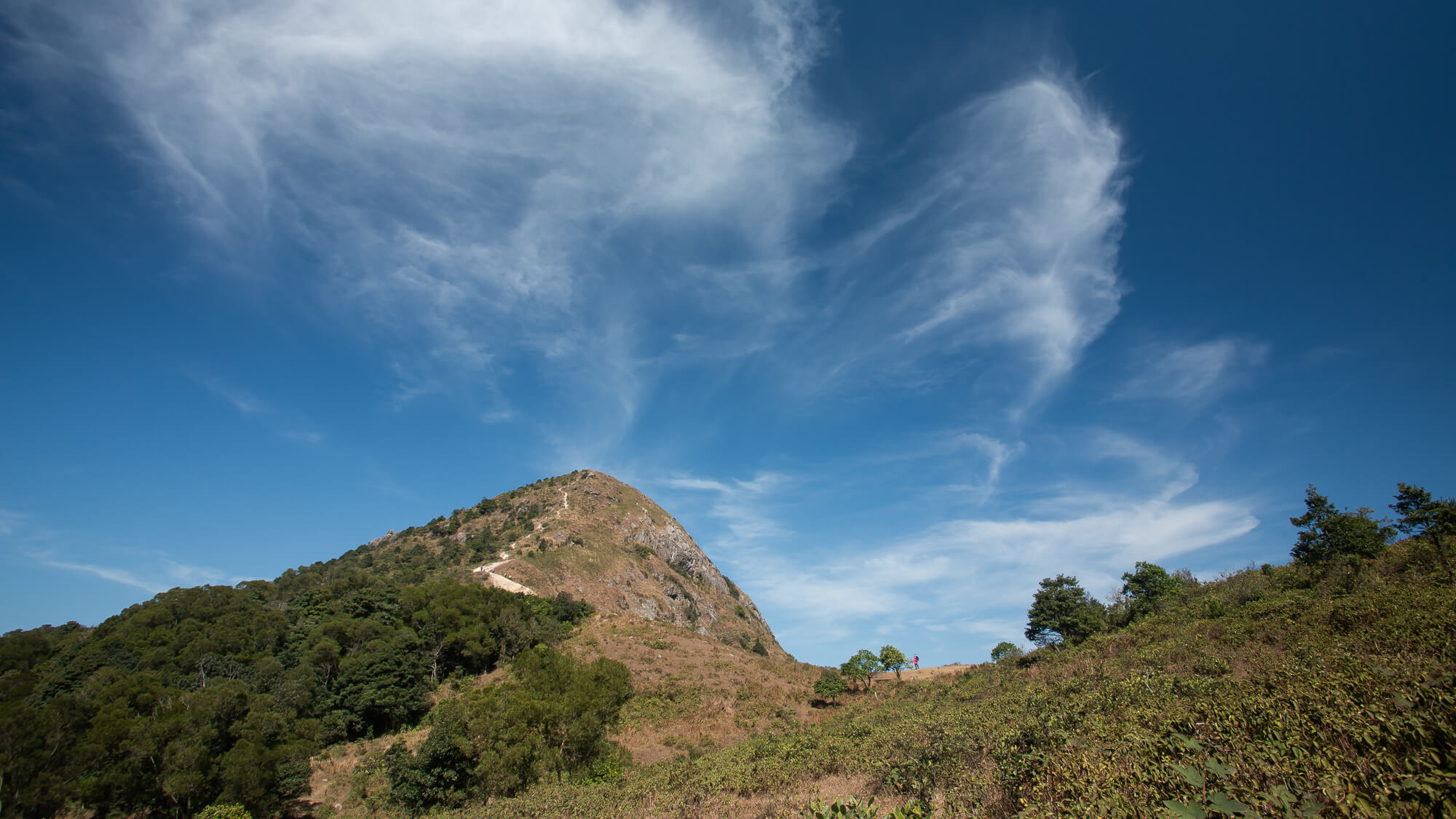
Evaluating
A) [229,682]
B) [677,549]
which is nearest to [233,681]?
→ [229,682]

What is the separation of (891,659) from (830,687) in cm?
781

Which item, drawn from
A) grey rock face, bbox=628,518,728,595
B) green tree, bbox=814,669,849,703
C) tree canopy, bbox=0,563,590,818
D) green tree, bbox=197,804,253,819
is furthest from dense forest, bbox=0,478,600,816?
grey rock face, bbox=628,518,728,595

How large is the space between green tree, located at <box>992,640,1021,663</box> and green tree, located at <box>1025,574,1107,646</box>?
7.02 ft

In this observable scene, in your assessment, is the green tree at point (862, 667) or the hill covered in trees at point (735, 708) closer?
the hill covered in trees at point (735, 708)

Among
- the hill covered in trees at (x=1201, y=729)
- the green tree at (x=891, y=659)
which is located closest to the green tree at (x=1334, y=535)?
the hill covered in trees at (x=1201, y=729)

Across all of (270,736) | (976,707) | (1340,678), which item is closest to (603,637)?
(270,736)

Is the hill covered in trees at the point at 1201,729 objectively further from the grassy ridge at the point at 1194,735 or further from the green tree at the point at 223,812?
the green tree at the point at 223,812

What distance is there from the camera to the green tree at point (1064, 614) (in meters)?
43.2

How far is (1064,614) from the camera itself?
1863 inches

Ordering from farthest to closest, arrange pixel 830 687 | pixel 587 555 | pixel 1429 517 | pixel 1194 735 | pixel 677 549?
pixel 677 549
pixel 587 555
pixel 830 687
pixel 1429 517
pixel 1194 735

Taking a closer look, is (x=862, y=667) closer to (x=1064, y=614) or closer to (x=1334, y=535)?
(x=1064, y=614)

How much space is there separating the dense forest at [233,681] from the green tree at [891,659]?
4290 centimetres

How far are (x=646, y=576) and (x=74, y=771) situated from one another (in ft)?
279

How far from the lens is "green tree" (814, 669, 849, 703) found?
52375 millimetres
